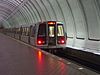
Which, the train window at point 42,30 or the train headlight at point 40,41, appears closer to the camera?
the train headlight at point 40,41

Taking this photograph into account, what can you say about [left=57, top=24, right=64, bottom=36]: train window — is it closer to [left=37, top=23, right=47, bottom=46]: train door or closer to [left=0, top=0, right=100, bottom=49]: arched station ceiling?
[left=37, top=23, right=47, bottom=46]: train door

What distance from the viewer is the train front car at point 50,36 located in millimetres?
21062

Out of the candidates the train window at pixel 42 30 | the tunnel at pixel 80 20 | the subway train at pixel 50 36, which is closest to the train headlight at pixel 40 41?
the subway train at pixel 50 36

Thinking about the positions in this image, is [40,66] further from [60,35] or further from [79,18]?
[79,18]

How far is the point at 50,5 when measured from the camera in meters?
32.4

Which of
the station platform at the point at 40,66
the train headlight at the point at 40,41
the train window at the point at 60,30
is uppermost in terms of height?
the train window at the point at 60,30

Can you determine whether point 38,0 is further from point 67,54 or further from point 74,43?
point 67,54

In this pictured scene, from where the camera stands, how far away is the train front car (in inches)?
829

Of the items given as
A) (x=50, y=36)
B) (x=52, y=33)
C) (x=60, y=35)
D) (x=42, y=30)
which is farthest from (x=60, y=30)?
(x=42, y=30)

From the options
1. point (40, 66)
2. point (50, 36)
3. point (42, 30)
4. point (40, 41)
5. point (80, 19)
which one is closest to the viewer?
point (40, 66)

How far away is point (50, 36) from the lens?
21.3 metres

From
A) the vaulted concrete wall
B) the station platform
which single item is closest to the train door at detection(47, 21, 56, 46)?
the vaulted concrete wall

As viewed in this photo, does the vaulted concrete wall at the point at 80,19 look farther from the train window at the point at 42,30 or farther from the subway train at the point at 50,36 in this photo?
the train window at the point at 42,30

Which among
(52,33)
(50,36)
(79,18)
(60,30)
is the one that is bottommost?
(50,36)
